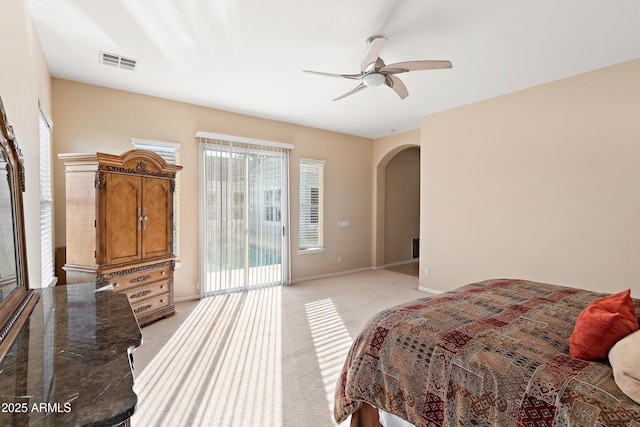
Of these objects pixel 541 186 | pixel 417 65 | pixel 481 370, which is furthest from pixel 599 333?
pixel 541 186

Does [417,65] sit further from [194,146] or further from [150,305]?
[150,305]

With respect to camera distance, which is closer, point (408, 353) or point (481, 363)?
point (481, 363)

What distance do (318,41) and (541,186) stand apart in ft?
10.3

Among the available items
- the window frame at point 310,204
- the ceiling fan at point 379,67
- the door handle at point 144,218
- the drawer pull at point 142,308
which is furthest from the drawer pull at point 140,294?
the ceiling fan at point 379,67

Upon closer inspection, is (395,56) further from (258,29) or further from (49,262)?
(49,262)

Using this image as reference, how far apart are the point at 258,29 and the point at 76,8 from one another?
1.34 meters

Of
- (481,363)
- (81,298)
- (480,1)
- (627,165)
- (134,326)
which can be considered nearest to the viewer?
(134,326)

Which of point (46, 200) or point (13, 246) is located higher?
point (46, 200)

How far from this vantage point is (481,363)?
4.45ft

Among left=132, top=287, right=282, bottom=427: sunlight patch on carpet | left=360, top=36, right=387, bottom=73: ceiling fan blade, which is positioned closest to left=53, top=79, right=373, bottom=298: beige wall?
left=132, top=287, right=282, bottom=427: sunlight patch on carpet

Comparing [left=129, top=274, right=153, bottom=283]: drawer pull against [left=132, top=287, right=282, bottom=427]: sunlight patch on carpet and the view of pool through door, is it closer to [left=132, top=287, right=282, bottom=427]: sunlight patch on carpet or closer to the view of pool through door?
[left=132, top=287, right=282, bottom=427]: sunlight patch on carpet

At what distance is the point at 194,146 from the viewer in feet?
14.5

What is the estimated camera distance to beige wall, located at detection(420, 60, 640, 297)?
3139 millimetres

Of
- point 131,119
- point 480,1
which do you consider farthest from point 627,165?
point 131,119
